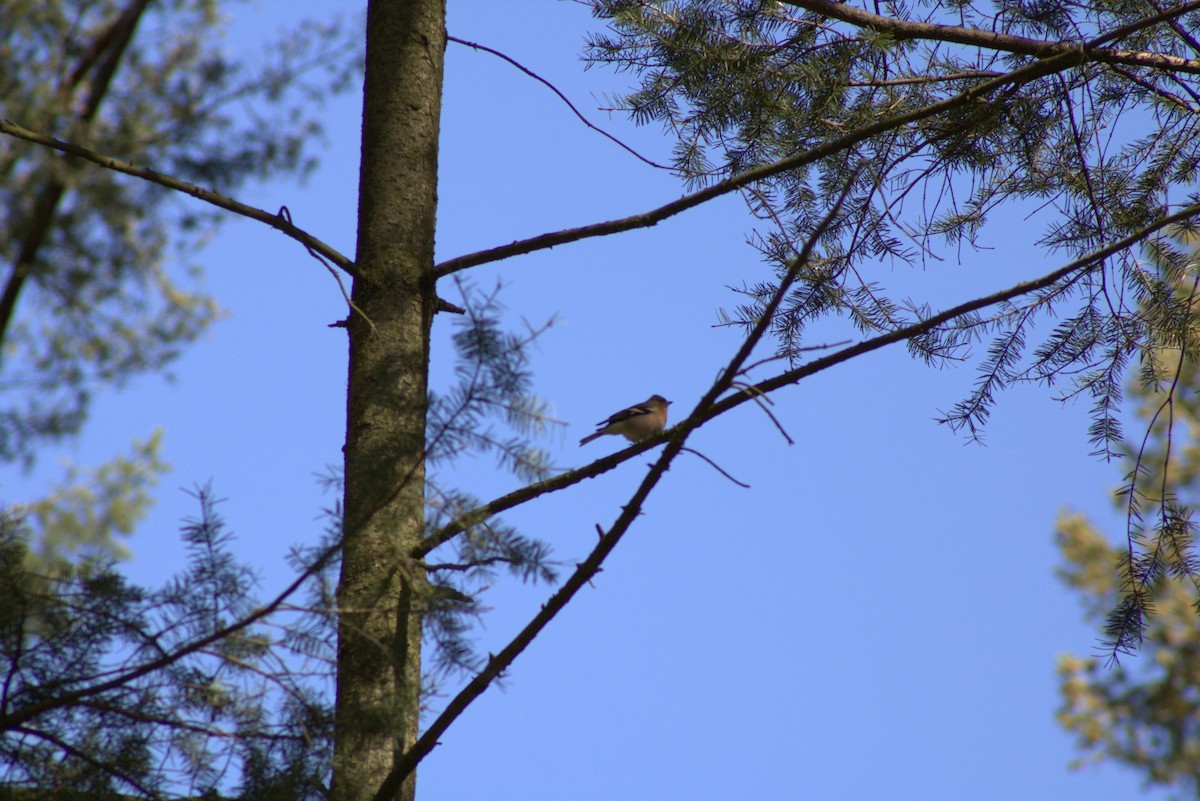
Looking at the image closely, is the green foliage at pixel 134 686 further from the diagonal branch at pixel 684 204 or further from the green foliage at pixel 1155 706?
the green foliage at pixel 1155 706

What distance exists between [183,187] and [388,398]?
107 centimetres

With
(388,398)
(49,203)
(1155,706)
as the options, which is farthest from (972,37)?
(1155,706)

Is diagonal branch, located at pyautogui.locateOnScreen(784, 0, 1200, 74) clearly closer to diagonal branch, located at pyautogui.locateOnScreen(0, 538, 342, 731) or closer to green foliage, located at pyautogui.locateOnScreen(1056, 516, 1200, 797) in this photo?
diagonal branch, located at pyautogui.locateOnScreen(0, 538, 342, 731)

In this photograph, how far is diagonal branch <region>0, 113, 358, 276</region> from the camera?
3.14m

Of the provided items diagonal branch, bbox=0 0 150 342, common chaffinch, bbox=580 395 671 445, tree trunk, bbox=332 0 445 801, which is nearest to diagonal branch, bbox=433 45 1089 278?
tree trunk, bbox=332 0 445 801

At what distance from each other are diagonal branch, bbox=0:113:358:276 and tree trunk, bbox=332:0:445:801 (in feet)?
0.49

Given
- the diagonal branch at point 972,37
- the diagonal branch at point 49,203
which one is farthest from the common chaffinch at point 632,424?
the diagonal branch at point 49,203

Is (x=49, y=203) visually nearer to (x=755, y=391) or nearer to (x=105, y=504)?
(x=755, y=391)

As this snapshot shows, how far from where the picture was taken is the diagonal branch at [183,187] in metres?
3.14

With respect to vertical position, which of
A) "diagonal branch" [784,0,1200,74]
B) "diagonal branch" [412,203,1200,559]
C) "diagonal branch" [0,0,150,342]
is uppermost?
"diagonal branch" [784,0,1200,74]

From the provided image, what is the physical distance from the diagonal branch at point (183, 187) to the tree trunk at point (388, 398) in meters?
0.15

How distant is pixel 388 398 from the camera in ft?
9.25

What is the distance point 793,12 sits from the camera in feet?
15.2

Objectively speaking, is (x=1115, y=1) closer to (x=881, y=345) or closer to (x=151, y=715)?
(x=881, y=345)
